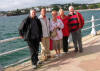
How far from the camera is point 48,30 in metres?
5.63

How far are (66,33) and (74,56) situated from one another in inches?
33.8

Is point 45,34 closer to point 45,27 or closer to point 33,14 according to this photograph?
point 45,27

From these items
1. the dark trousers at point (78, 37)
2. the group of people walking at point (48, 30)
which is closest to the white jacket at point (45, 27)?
the group of people walking at point (48, 30)

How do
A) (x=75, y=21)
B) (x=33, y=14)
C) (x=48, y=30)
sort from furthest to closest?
(x=75, y=21) < (x=48, y=30) < (x=33, y=14)

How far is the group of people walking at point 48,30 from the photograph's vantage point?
16.0 feet

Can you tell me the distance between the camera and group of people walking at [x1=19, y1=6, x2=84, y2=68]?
16.0 feet

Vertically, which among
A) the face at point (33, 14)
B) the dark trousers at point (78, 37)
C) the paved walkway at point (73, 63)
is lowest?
the paved walkway at point (73, 63)

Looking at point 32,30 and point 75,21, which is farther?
point 75,21

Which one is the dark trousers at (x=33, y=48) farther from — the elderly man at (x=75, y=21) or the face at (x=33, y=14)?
the elderly man at (x=75, y=21)

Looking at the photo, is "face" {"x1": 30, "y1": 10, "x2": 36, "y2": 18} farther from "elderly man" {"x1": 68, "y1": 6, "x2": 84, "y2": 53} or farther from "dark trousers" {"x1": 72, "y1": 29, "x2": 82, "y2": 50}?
"dark trousers" {"x1": 72, "y1": 29, "x2": 82, "y2": 50}

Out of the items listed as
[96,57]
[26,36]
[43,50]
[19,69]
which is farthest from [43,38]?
[96,57]

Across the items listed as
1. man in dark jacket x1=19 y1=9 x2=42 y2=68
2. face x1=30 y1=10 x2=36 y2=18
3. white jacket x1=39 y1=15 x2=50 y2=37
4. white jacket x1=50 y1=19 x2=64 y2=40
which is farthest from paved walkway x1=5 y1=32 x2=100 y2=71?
face x1=30 y1=10 x2=36 y2=18

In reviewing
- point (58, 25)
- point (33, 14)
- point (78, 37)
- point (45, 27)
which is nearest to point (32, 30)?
point (33, 14)

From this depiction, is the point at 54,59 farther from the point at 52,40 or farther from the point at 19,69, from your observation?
the point at 19,69
